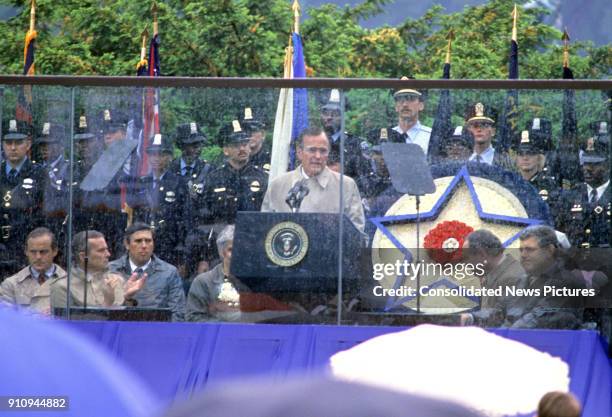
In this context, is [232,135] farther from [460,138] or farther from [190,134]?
[460,138]

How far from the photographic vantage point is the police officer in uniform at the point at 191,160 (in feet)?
33.1

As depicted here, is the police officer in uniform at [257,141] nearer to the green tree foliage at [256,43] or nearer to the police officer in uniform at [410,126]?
the police officer in uniform at [410,126]

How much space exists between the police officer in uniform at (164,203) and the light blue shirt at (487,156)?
2137mm

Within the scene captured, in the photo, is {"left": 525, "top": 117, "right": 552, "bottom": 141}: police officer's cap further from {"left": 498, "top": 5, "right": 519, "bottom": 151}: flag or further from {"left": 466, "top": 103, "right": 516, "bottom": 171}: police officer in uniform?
{"left": 466, "top": 103, "right": 516, "bottom": 171}: police officer in uniform

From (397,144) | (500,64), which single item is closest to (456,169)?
(397,144)

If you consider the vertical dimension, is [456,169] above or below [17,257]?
above

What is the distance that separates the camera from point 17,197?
1016cm

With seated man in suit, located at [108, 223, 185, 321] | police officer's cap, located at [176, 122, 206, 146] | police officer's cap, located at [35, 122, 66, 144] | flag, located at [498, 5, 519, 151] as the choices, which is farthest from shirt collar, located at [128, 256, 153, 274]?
flag, located at [498, 5, 519, 151]

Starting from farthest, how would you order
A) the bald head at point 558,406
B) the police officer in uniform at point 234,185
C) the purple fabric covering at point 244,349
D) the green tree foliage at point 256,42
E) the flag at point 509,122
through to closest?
the green tree foliage at point 256,42, the police officer in uniform at point 234,185, the flag at point 509,122, the purple fabric covering at point 244,349, the bald head at point 558,406

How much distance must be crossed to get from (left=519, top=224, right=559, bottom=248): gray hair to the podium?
122 centimetres

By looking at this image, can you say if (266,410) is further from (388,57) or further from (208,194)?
(388,57)

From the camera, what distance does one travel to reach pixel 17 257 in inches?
401

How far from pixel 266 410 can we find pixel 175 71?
2078 cm

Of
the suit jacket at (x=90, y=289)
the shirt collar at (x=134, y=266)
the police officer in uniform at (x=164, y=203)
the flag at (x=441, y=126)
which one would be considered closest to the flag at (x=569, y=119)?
the flag at (x=441, y=126)
